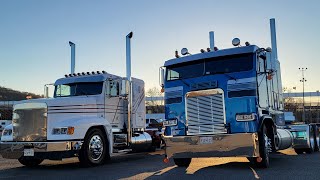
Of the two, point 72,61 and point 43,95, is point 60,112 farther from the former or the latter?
point 72,61

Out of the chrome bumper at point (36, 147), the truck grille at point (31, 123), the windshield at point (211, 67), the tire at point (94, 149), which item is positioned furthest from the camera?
the tire at point (94, 149)

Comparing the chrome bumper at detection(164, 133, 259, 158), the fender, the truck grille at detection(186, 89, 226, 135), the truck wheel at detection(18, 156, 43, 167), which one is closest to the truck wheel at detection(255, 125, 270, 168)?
the chrome bumper at detection(164, 133, 259, 158)

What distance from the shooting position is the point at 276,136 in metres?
11.4

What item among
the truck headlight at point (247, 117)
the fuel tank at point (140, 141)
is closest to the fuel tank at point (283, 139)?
the truck headlight at point (247, 117)

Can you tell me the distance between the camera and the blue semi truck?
9.72 metres

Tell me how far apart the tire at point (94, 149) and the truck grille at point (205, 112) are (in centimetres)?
334

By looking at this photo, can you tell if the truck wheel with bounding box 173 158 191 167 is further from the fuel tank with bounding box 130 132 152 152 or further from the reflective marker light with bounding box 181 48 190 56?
the fuel tank with bounding box 130 132 152 152

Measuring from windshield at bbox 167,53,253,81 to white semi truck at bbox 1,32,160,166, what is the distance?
308 centimetres

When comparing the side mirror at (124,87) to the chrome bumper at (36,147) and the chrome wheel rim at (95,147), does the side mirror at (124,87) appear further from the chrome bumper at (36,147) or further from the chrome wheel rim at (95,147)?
the chrome bumper at (36,147)

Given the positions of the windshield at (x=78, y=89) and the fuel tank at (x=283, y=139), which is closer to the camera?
the fuel tank at (x=283, y=139)

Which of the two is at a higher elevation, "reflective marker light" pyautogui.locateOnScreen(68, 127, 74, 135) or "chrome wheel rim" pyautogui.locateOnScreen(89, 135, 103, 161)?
"reflective marker light" pyautogui.locateOnScreen(68, 127, 74, 135)

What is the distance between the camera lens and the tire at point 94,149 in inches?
460

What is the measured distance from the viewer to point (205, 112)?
10.2 m

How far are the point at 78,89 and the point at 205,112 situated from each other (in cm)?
549
